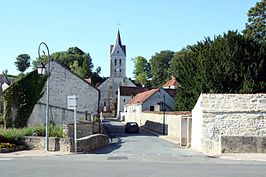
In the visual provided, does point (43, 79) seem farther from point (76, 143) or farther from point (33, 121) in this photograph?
point (76, 143)

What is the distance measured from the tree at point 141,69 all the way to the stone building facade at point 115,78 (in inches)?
488

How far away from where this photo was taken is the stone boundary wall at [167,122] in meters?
34.6

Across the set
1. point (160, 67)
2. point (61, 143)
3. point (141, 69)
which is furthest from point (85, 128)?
point (141, 69)

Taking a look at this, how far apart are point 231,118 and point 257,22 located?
28819 mm

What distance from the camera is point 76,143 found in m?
24.3

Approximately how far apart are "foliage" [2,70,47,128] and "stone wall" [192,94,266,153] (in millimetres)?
15149

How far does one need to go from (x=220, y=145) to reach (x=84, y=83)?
27280 millimetres

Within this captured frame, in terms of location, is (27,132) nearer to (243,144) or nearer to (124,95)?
(243,144)

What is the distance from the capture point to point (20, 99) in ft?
114

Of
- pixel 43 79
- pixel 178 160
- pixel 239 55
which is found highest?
pixel 239 55

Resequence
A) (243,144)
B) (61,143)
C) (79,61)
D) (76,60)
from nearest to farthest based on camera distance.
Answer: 1. (61,143)
2. (243,144)
3. (76,60)
4. (79,61)

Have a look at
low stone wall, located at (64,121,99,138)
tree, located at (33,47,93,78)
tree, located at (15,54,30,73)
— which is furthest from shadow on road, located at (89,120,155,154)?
tree, located at (15,54,30,73)

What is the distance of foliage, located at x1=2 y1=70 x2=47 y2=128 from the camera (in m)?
34.2

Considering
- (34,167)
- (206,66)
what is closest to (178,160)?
(34,167)
